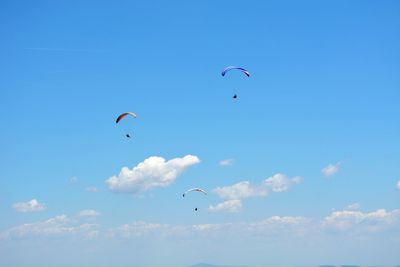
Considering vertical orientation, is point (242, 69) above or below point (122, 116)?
above

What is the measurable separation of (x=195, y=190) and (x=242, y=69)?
35413 mm

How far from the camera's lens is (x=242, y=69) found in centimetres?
2020

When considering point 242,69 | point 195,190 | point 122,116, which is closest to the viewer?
point 242,69

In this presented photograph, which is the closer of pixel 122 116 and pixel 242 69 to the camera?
pixel 242 69

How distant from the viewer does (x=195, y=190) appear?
114 ft

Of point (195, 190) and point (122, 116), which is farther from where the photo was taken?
point (195, 190)

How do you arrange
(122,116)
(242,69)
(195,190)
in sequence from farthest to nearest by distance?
(195,190) → (122,116) → (242,69)

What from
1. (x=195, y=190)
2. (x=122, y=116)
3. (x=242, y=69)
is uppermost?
(x=242, y=69)

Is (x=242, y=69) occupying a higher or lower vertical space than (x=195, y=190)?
higher

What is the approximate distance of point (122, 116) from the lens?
22297 millimetres

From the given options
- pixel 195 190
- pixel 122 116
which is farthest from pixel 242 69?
pixel 195 190

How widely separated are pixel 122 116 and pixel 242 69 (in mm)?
25830

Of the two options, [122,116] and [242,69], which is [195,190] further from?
[242,69]
